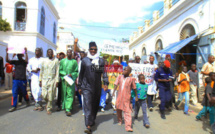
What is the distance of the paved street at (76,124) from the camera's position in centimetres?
381

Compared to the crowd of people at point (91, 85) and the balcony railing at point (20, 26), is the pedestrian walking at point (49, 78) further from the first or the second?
the balcony railing at point (20, 26)

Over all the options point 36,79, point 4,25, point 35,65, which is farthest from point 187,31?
point 4,25

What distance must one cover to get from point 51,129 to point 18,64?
9.58 ft

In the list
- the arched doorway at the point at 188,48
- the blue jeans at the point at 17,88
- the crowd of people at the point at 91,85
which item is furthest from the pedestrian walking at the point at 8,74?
the arched doorway at the point at 188,48

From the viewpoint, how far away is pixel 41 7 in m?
19.1

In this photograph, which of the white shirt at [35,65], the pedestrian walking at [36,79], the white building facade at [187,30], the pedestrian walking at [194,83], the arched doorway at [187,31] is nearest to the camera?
the pedestrian walking at [36,79]

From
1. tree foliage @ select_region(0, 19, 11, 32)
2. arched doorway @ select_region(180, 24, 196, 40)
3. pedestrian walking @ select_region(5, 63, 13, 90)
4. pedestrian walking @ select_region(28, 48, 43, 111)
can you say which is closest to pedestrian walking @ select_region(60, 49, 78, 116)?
pedestrian walking @ select_region(28, 48, 43, 111)

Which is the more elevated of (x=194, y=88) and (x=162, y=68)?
(x=162, y=68)

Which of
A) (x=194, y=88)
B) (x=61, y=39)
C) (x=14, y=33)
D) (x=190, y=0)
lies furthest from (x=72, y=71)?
(x=14, y=33)

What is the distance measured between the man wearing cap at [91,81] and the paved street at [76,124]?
1.65ft

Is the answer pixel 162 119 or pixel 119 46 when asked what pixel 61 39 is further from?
pixel 162 119

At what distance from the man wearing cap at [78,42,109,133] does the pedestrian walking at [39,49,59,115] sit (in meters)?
1.49

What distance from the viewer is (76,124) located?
423 cm

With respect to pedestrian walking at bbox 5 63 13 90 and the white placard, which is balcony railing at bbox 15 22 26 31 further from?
the white placard
